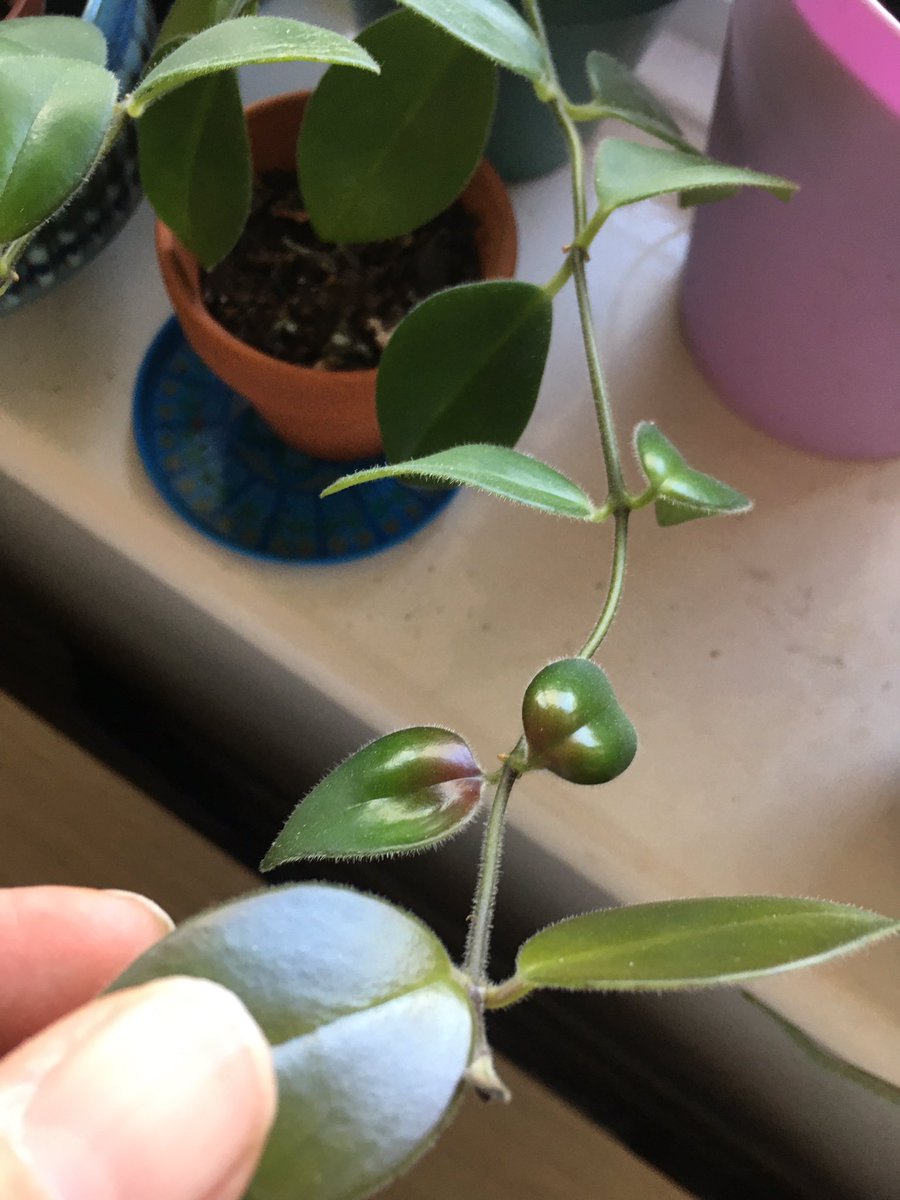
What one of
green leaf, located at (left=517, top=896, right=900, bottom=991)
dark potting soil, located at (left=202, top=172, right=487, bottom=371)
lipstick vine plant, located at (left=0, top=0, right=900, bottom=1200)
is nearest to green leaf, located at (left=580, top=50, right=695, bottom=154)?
lipstick vine plant, located at (left=0, top=0, right=900, bottom=1200)

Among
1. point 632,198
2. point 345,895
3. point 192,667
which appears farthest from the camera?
point 192,667

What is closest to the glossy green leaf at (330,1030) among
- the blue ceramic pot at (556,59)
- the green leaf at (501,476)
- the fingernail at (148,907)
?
the green leaf at (501,476)

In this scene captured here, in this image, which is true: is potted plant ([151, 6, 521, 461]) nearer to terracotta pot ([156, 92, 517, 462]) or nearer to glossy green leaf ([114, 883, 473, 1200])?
terracotta pot ([156, 92, 517, 462])

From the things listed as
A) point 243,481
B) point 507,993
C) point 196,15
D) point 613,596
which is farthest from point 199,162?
point 507,993

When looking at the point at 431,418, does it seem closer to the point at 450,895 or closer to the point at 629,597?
the point at 629,597

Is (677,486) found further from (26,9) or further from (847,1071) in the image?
(26,9)

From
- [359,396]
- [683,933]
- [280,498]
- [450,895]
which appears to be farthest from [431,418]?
[450,895]
